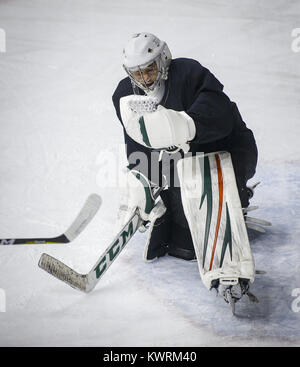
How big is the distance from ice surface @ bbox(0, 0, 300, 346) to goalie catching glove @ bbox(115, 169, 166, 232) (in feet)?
0.68

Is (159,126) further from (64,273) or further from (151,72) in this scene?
(64,273)

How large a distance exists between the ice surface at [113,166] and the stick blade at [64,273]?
7cm

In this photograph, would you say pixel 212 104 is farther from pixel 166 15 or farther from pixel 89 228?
pixel 166 15

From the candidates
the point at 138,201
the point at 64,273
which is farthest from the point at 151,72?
the point at 64,273

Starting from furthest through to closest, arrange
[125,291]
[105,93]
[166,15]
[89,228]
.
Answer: [166,15] → [105,93] → [89,228] → [125,291]

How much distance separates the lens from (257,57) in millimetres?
4145

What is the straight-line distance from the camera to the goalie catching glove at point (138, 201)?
2.52 meters

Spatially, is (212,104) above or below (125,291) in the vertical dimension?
above

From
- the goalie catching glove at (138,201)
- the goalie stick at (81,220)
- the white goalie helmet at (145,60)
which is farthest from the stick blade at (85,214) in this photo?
the white goalie helmet at (145,60)

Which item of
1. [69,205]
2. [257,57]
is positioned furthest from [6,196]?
[257,57]

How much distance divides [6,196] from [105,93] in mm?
1121

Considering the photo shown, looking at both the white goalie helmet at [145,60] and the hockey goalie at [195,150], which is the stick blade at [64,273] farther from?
the white goalie helmet at [145,60]

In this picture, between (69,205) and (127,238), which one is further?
(69,205)

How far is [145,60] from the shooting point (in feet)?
7.30
